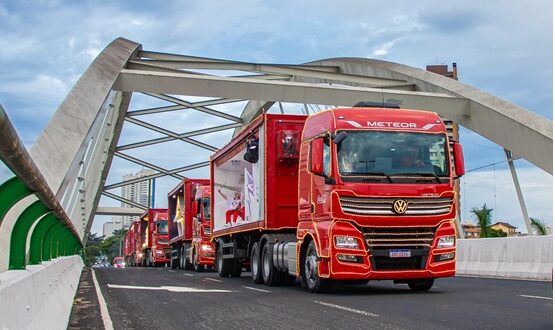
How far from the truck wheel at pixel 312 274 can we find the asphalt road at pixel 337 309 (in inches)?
9.0

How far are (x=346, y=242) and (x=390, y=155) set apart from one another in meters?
1.65

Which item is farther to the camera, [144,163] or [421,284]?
[144,163]

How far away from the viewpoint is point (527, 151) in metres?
24.8

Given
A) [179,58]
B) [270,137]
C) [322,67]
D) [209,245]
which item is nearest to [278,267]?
[270,137]

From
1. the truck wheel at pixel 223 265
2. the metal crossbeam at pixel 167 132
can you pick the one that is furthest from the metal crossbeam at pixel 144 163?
the truck wheel at pixel 223 265

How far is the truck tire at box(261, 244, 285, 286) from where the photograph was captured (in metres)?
14.6

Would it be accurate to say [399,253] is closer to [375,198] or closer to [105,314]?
[375,198]

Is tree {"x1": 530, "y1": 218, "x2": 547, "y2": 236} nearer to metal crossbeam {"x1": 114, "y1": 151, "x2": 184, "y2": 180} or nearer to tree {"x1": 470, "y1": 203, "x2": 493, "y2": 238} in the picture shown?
tree {"x1": 470, "y1": 203, "x2": 493, "y2": 238}

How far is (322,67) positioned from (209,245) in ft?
45.3

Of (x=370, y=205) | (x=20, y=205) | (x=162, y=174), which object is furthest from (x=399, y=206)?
(x=162, y=174)

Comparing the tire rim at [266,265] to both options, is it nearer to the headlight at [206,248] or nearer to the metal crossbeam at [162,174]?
the headlight at [206,248]

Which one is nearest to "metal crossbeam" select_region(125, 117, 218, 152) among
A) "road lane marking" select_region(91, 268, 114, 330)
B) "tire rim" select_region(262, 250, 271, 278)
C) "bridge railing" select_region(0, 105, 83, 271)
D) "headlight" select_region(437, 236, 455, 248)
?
"tire rim" select_region(262, 250, 271, 278)

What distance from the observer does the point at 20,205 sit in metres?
5.96

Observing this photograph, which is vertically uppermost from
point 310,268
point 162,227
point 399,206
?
point 162,227
